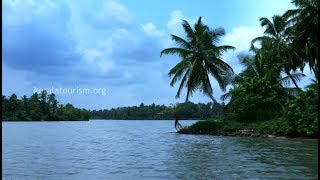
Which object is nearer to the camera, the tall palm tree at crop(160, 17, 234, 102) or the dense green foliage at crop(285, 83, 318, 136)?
the dense green foliage at crop(285, 83, 318, 136)

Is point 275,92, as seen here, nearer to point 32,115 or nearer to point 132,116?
point 32,115

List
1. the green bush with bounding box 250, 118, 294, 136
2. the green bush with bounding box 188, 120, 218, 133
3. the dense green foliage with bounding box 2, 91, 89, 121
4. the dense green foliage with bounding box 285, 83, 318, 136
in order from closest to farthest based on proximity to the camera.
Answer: the dense green foliage with bounding box 285, 83, 318, 136, the green bush with bounding box 250, 118, 294, 136, the green bush with bounding box 188, 120, 218, 133, the dense green foliage with bounding box 2, 91, 89, 121

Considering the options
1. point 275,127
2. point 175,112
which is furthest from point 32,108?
point 275,127

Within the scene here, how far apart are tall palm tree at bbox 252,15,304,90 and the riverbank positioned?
614 cm

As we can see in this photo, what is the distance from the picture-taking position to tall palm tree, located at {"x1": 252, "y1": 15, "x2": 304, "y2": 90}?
36062mm

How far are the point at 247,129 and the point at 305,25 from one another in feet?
31.1

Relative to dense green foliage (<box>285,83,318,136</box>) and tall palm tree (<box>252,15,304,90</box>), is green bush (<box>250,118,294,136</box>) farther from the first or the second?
tall palm tree (<box>252,15,304,90</box>)

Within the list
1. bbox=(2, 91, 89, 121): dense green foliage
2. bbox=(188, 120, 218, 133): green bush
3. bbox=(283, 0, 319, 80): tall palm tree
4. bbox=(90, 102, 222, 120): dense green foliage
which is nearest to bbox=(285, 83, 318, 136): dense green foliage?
bbox=(283, 0, 319, 80): tall palm tree

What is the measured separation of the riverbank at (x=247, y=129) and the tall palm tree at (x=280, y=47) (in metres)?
6.14

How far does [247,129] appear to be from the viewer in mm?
34312

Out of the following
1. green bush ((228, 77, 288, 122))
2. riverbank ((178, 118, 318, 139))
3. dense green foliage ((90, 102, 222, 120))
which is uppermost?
dense green foliage ((90, 102, 222, 120))

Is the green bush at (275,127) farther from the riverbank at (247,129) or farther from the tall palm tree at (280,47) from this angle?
the tall palm tree at (280,47)

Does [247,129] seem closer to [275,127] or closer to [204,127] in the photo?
[275,127]

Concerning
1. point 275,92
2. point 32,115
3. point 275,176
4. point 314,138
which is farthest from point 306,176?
point 32,115
